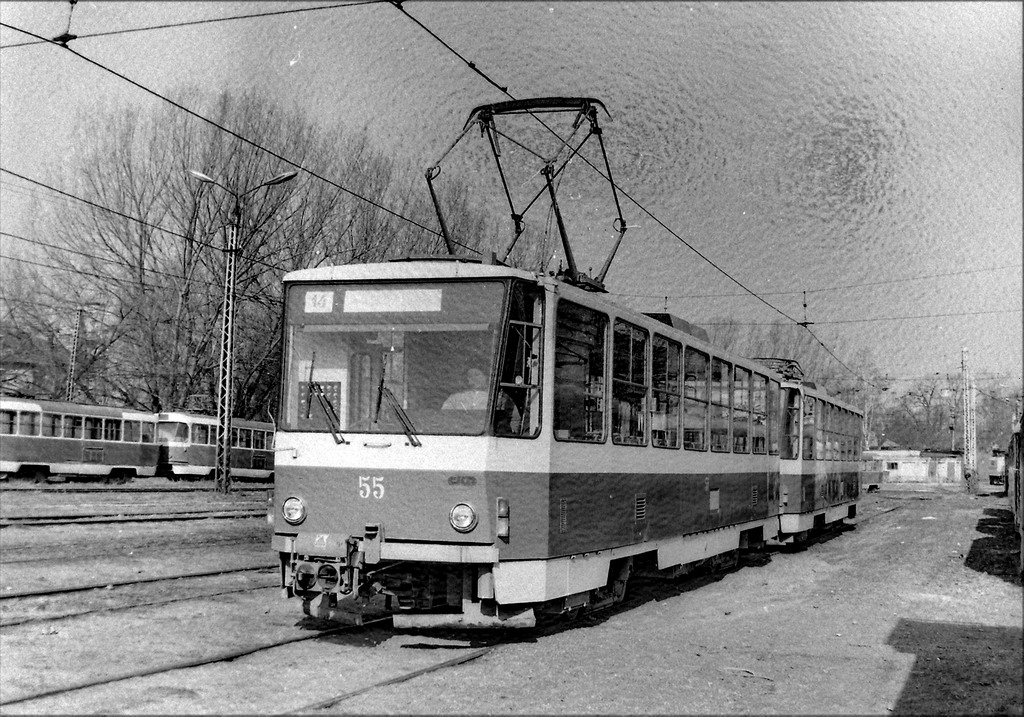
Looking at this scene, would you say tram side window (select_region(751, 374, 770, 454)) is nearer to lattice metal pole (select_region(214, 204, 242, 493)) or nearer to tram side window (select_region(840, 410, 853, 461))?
tram side window (select_region(840, 410, 853, 461))

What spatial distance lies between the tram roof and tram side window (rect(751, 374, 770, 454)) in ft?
24.3

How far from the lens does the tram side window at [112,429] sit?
3244 cm

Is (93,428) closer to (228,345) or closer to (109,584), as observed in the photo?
(228,345)

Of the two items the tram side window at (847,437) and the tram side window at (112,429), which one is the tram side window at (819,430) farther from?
the tram side window at (112,429)

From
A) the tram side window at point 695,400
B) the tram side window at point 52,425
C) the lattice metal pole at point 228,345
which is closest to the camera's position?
the tram side window at point 695,400

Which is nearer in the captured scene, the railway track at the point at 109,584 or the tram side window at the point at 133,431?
the railway track at the point at 109,584

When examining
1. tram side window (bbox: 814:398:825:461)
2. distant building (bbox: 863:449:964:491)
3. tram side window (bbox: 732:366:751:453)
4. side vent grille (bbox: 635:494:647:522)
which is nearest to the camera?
side vent grille (bbox: 635:494:647:522)

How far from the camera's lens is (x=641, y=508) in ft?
32.5

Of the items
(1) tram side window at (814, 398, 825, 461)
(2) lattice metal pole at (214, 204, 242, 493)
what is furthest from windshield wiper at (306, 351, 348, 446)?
(2) lattice metal pole at (214, 204, 242, 493)

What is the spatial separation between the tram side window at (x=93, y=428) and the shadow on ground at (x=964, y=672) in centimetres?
2930

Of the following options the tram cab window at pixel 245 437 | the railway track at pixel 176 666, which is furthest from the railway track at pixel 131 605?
the tram cab window at pixel 245 437

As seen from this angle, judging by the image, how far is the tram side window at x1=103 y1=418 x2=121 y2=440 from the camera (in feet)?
106

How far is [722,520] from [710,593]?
1416 mm

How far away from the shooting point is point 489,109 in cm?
1006
